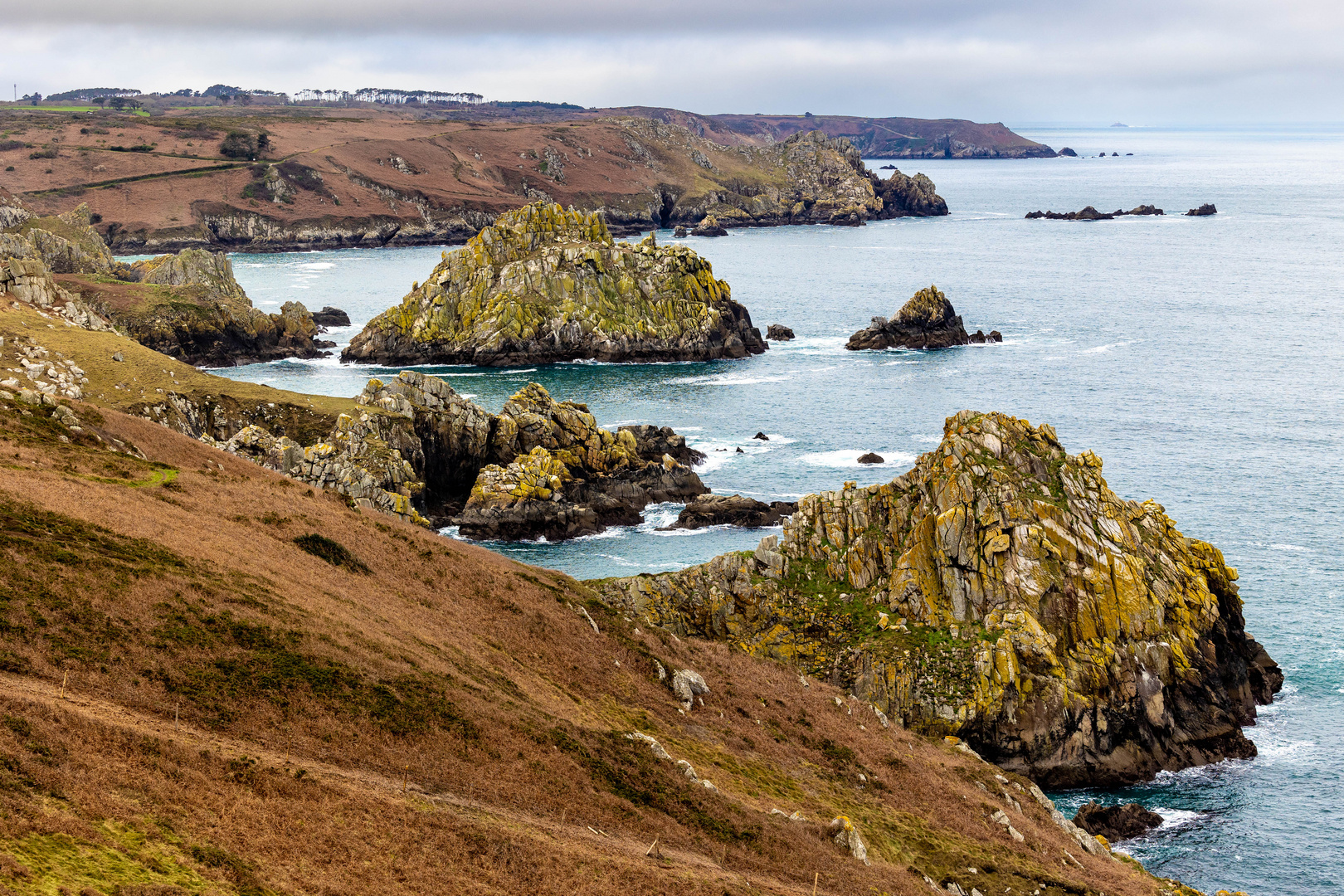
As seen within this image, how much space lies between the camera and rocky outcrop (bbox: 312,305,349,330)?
497 feet

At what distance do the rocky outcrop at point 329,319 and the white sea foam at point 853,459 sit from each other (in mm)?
83288

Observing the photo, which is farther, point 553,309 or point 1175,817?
point 553,309

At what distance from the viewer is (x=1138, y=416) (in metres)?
106

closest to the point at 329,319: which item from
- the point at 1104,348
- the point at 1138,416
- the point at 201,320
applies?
the point at 201,320

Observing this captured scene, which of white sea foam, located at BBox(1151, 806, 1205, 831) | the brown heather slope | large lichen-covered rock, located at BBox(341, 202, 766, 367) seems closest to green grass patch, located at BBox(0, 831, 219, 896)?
the brown heather slope

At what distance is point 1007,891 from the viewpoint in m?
32.3

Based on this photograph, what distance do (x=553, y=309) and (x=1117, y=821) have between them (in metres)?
106

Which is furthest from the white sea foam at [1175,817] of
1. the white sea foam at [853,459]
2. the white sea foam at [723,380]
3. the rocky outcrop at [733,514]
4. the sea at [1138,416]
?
the white sea foam at [723,380]

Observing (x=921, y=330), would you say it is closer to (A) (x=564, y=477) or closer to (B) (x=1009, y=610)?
(A) (x=564, y=477)

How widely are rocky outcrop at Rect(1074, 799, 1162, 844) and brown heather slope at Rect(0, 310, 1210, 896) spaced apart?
3955 mm

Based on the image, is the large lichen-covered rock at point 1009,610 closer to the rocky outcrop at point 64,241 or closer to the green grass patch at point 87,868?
the green grass patch at point 87,868

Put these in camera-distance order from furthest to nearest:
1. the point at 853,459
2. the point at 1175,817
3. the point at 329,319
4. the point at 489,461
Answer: the point at 329,319 → the point at 853,459 → the point at 489,461 → the point at 1175,817

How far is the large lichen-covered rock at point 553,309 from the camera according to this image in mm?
134875

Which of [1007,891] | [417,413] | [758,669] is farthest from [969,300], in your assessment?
[1007,891]
